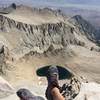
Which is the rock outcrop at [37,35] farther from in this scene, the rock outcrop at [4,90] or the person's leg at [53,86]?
the person's leg at [53,86]

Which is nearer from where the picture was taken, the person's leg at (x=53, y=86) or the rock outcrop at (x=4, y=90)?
the person's leg at (x=53, y=86)

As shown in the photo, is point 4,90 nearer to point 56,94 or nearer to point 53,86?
point 53,86

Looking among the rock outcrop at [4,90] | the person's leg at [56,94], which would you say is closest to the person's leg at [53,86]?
the person's leg at [56,94]

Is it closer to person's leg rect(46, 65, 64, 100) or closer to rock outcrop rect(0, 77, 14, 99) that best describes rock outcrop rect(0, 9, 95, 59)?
rock outcrop rect(0, 77, 14, 99)

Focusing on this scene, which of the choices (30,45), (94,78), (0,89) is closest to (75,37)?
(30,45)

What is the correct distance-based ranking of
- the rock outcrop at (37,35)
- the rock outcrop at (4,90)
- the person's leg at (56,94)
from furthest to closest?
1. the rock outcrop at (37,35)
2. the rock outcrop at (4,90)
3. the person's leg at (56,94)

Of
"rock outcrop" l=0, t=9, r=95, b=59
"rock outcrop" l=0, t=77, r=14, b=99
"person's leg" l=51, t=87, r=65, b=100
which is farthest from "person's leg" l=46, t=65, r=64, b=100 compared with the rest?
"rock outcrop" l=0, t=9, r=95, b=59

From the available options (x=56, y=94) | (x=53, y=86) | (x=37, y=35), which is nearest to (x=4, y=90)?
(x=53, y=86)

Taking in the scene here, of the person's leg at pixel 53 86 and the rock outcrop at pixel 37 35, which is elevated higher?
the person's leg at pixel 53 86

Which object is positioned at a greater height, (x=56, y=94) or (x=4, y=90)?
(x=56, y=94)

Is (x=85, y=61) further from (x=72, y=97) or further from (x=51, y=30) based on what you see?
(x=72, y=97)

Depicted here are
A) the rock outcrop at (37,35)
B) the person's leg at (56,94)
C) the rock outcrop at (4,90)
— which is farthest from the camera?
the rock outcrop at (37,35)

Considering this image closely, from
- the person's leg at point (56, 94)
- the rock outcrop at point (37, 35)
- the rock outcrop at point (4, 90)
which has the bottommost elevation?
the rock outcrop at point (37, 35)

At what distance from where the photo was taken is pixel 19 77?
28.5m
